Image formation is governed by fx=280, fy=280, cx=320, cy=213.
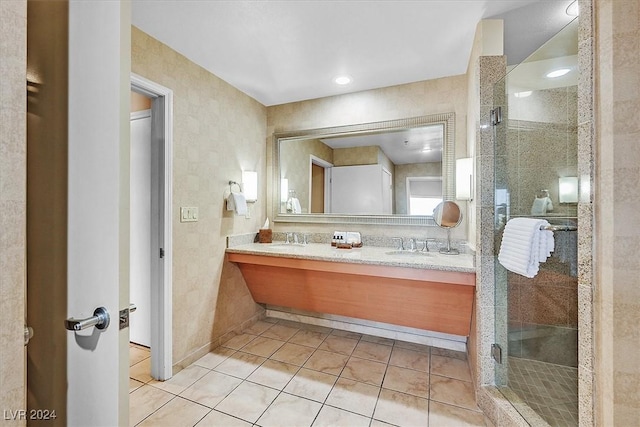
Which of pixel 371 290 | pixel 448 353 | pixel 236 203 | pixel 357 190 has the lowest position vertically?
pixel 448 353

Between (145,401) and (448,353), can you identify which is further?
(448,353)

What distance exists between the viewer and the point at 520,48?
5.69 feet

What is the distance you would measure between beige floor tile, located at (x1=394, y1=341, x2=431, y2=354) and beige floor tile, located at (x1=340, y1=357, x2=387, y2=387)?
1.25ft

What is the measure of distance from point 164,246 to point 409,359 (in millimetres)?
2020

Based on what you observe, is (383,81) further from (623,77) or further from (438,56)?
(623,77)

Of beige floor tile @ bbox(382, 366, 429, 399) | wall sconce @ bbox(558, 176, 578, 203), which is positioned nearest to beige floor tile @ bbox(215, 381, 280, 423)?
beige floor tile @ bbox(382, 366, 429, 399)

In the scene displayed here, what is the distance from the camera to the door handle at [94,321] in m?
0.65

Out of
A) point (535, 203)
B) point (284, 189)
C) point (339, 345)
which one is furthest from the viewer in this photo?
point (284, 189)

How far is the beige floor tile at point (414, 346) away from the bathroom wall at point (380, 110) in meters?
0.95

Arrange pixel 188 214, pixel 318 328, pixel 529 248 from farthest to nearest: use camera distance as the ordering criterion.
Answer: pixel 318 328 < pixel 188 214 < pixel 529 248

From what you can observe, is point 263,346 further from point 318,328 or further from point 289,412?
point 289,412

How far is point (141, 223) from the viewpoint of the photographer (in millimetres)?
2326

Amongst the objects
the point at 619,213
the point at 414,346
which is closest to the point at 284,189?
the point at 414,346

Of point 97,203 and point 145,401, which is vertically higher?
point 97,203
